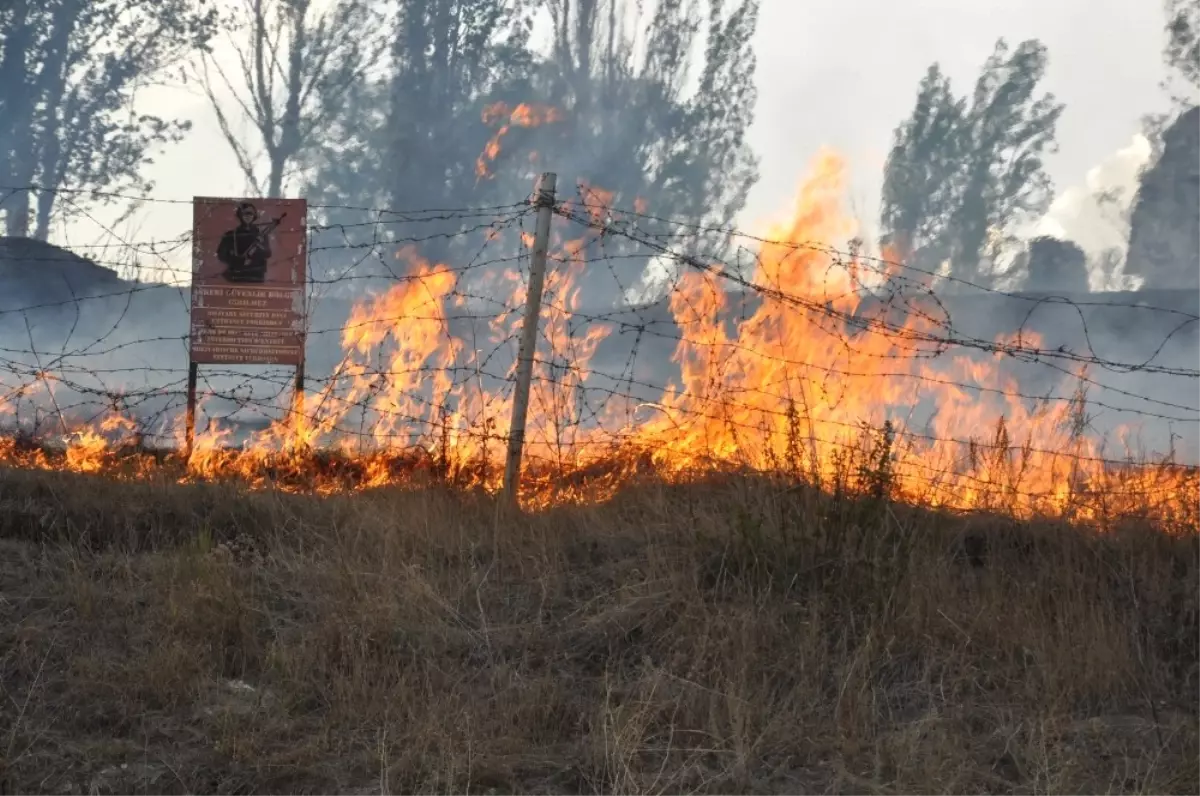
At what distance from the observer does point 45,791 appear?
3.66 m

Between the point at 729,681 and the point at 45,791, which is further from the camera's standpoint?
the point at 729,681

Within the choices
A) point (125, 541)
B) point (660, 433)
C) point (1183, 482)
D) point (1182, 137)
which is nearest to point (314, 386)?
point (660, 433)

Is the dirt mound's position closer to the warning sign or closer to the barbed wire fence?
the barbed wire fence

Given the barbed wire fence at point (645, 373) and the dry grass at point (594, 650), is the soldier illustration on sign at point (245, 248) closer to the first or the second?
the barbed wire fence at point (645, 373)

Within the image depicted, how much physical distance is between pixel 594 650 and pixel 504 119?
35.9 metres

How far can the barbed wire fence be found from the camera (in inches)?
280

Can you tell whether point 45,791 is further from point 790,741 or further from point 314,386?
point 314,386

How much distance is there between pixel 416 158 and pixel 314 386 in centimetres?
1696

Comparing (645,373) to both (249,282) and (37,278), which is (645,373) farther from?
(249,282)

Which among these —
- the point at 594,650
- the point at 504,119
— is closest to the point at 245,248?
the point at 594,650

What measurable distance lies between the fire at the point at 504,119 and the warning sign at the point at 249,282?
97.4 feet

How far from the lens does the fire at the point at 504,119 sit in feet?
126

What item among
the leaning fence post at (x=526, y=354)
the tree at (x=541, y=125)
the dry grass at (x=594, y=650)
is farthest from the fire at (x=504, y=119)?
the dry grass at (x=594, y=650)

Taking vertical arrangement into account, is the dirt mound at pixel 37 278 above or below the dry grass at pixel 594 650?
above
